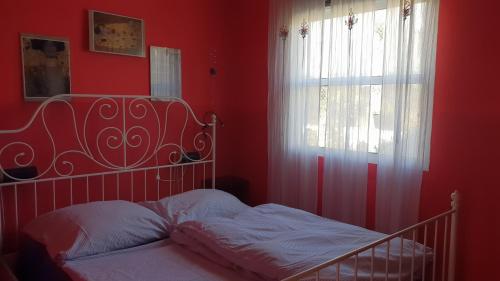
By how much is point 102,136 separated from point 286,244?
1611 mm

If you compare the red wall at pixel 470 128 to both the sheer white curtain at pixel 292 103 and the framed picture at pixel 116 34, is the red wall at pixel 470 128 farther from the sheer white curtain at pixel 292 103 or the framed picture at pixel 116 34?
the framed picture at pixel 116 34

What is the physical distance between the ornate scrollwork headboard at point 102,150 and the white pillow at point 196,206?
36 centimetres

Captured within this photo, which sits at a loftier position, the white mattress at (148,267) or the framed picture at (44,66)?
the framed picture at (44,66)

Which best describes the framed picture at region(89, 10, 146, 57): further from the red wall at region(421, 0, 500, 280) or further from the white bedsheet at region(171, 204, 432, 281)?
the red wall at region(421, 0, 500, 280)

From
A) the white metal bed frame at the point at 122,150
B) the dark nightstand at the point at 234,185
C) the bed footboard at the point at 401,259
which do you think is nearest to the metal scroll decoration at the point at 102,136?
the white metal bed frame at the point at 122,150

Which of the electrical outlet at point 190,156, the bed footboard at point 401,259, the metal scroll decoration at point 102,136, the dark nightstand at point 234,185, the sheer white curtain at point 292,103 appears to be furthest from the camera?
the dark nightstand at point 234,185

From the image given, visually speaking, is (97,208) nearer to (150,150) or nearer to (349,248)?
(150,150)

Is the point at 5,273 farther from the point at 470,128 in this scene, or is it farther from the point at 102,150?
the point at 470,128

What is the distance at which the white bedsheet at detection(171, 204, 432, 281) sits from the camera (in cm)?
160

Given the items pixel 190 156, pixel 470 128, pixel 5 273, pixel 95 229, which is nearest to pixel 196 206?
pixel 95 229

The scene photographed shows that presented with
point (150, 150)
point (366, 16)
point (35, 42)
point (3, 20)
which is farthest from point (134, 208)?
point (366, 16)

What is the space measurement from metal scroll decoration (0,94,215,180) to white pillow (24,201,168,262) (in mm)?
417

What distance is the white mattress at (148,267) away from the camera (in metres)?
1.71

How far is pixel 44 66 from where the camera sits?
2398mm
